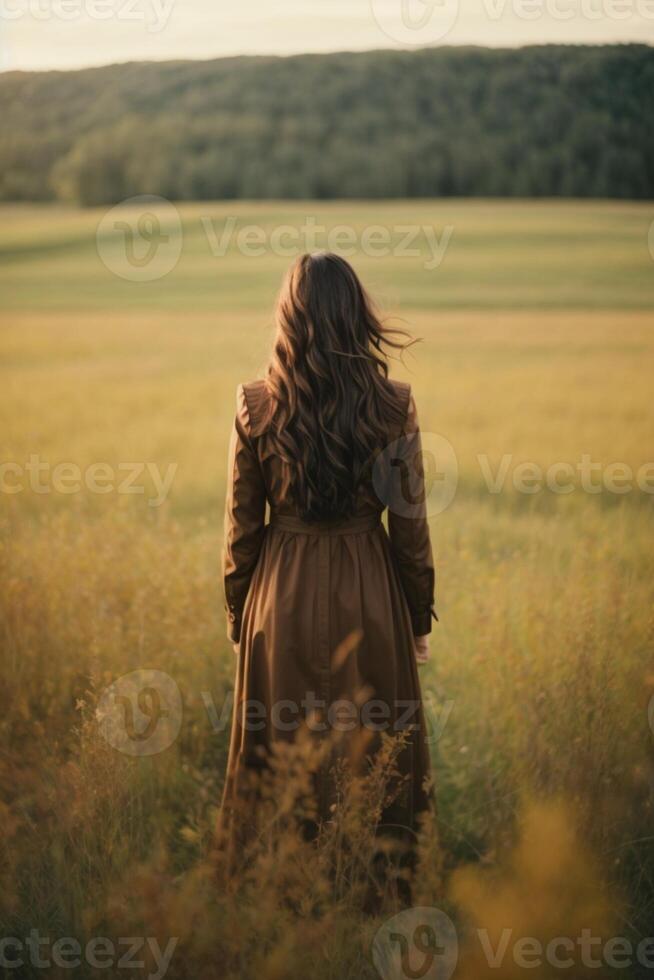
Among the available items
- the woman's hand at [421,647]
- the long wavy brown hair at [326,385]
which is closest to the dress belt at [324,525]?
the long wavy brown hair at [326,385]

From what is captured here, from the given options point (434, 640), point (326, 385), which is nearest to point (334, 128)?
point (434, 640)

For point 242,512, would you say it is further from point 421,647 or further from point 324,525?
point 421,647

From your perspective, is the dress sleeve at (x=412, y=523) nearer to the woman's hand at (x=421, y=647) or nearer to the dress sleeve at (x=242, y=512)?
the woman's hand at (x=421, y=647)

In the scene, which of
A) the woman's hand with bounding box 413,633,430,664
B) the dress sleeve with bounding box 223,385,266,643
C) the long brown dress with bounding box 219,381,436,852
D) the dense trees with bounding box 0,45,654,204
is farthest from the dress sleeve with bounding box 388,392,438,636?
the dense trees with bounding box 0,45,654,204

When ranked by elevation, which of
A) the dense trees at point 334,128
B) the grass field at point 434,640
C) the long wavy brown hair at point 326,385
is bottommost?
the grass field at point 434,640

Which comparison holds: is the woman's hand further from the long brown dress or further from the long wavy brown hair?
the long wavy brown hair

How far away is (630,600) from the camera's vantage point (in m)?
3.92

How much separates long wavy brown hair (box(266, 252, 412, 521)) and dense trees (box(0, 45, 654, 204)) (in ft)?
17.3

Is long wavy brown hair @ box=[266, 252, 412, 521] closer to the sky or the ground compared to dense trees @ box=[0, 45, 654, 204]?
closer to the ground

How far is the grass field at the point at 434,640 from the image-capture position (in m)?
2.31

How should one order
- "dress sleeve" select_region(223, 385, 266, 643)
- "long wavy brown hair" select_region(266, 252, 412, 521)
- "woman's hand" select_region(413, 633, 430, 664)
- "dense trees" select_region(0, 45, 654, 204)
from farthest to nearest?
"dense trees" select_region(0, 45, 654, 204)
"woman's hand" select_region(413, 633, 430, 664)
"dress sleeve" select_region(223, 385, 266, 643)
"long wavy brown hair" select_region(266, 252, 412, 521)

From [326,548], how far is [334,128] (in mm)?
9552

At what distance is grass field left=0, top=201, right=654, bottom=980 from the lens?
2.31 meters

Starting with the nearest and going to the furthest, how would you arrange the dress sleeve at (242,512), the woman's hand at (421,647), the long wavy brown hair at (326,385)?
1. the long wavy brown hair at (326,385)
2. the dress sleeve at (242,512)
3. the woman's hand at (421,647)
